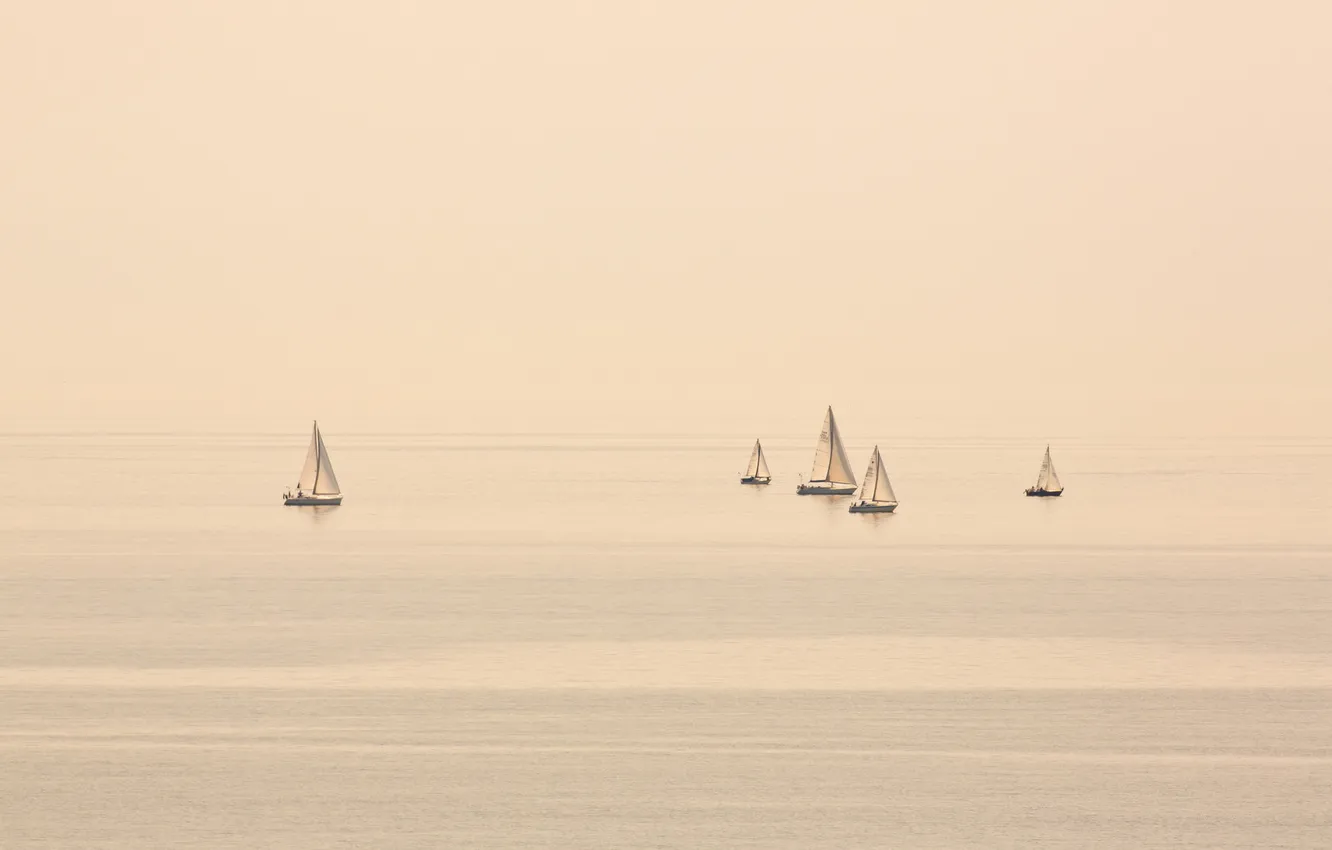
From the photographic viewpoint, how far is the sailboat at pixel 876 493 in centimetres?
17300

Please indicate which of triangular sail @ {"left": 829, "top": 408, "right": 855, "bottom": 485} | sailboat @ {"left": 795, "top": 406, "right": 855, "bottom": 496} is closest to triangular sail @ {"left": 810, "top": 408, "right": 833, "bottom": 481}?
sailboat @ {"left": 795, "top": 406, "right": 855, "bottom": 496}

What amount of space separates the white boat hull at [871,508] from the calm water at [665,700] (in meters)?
34.1

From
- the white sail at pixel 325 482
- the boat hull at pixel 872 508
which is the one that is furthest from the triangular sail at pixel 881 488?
the white sail at pixel 325 482

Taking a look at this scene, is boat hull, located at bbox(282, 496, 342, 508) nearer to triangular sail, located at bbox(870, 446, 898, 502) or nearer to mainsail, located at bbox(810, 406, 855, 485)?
mainsail, located at bbox(810, 406, 855, 485)

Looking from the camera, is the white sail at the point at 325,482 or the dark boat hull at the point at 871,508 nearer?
the dark boat hull at the point at 871,508

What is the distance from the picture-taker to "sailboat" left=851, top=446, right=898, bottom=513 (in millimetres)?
173000

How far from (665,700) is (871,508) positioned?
105132mm

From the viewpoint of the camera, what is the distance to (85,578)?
119m

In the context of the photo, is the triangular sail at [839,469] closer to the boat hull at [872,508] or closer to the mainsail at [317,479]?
the boat hull at [872,508]

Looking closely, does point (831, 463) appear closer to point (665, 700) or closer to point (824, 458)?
point (824, 458)

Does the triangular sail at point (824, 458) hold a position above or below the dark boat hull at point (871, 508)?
→ above

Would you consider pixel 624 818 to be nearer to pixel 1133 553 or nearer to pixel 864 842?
pixel 864 842

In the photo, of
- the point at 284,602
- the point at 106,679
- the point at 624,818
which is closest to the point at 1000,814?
the point at 624,818

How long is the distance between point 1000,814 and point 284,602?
60965 mm
